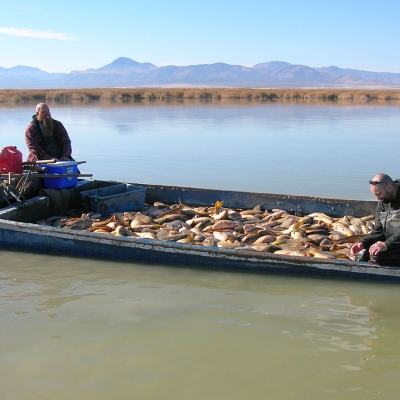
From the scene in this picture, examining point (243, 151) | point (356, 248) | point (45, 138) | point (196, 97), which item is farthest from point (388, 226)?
point (196, 97)

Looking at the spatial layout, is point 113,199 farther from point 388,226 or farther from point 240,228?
point 388,226

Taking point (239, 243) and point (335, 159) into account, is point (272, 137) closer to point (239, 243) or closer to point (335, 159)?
point (335, 159)

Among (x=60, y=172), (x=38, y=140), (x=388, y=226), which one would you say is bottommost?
(x=388, y=226)

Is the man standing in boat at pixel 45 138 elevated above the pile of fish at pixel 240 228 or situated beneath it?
elevated above

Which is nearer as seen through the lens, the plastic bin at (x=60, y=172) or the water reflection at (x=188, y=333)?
the water reflection at (x=188, y=333)

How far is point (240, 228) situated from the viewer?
820 centimetres

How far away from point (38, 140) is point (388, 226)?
618cm

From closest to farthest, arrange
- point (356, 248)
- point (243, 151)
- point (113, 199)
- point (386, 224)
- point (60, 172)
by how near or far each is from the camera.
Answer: point (386, 224) < point (356, 248) < point (60, 172) < point (113, 199) < point (243, 151)

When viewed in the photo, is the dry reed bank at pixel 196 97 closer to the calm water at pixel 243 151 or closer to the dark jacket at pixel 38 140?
the calm water at pixel 243 151

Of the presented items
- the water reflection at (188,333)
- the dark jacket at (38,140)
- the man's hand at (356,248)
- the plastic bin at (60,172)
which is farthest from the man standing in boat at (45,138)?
the man's hand at (356,248)

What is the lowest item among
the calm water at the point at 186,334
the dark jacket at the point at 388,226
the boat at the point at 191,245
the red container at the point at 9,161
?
the calm water at the point at 186,334

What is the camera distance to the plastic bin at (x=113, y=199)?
9.19 meters

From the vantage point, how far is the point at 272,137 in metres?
21.5

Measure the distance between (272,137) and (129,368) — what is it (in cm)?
1745
